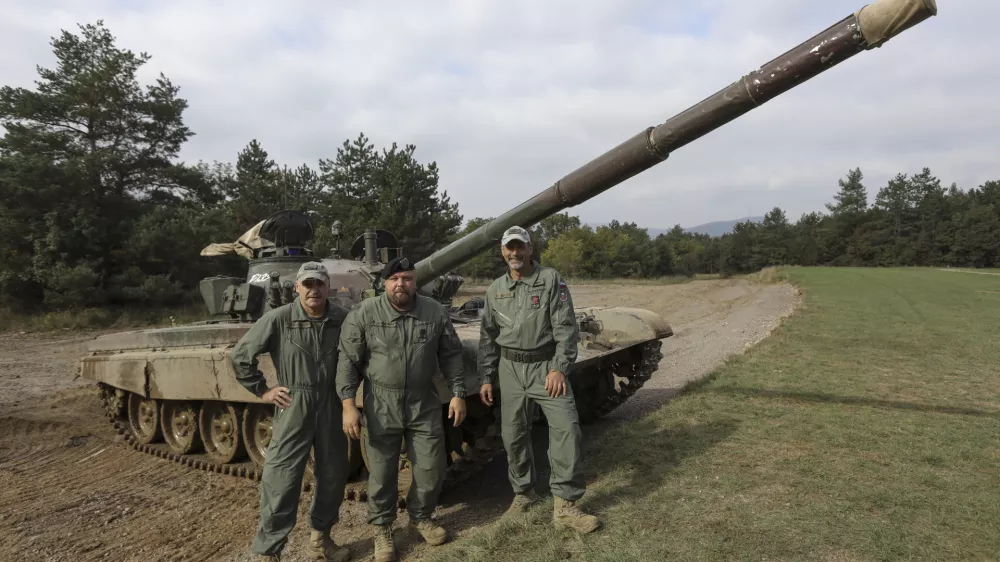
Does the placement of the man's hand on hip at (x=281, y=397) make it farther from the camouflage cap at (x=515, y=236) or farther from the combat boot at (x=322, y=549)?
the camouflage cap at (x=515, y=236)

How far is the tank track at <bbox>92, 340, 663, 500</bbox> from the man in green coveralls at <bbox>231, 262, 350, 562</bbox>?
3.82 feet

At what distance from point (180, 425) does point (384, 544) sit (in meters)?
4.27

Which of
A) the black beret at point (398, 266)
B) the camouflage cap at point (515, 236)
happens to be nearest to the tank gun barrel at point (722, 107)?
the camouflage cap at point (515, 236)

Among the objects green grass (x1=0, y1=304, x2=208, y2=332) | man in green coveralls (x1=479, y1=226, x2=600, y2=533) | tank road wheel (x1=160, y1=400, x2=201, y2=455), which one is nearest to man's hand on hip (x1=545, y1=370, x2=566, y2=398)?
man in green coveralls (x1=479, y1=226, x2=600, y2=533)

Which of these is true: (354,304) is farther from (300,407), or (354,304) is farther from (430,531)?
(430,531)

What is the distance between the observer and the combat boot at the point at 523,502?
430 cm

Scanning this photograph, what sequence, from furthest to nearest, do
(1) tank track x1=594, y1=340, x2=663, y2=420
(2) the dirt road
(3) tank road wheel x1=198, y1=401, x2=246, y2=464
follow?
(1) tank track x1=594, y1=340, x2=663, y2=420 → (3) tank road wheel x1=198, y1=401, x2=246, y2=464 → (2) the dirt road

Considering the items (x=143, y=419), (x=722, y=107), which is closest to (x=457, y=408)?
(x=722, y=107)

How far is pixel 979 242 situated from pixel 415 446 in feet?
243

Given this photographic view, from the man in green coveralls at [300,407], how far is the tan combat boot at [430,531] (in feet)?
1.67

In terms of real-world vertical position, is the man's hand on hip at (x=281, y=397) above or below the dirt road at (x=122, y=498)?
above

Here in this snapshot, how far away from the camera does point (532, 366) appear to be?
4156 mm

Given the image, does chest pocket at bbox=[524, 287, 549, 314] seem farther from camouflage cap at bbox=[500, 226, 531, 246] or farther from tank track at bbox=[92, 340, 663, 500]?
tank track at bbox=[92, 340, 663, 500]

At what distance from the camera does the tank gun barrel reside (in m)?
3.08
